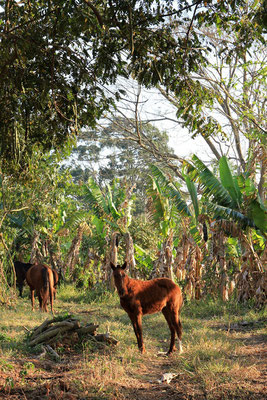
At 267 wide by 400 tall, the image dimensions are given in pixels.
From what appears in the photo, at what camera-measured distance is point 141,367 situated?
668 centimetres

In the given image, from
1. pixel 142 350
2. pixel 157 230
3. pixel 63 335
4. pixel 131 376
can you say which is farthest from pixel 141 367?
pixel 157 230

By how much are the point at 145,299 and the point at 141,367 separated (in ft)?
4.22

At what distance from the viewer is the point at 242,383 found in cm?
546

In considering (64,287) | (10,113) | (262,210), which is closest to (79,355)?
(10,113)

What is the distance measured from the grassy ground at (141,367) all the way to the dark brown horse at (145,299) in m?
0.40

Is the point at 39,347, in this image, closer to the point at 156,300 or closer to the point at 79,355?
the point at 79,355

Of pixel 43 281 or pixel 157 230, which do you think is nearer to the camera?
pixel 43 281

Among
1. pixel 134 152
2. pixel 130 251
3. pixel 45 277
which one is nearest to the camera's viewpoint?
pixel 45 277

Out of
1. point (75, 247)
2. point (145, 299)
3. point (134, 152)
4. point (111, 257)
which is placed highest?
point (134, 152)

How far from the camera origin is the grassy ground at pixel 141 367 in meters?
5.27

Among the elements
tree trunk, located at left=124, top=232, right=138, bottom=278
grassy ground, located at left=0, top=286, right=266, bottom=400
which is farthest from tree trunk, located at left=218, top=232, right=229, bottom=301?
tree trunk, located at left=124, top=232, right=138, bottom=278

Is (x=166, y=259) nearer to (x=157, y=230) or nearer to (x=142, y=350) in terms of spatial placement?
(x=157, y=230)

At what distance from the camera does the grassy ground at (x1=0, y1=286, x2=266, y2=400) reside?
17.3 ft

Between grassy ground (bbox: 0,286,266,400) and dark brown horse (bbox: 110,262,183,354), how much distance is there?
40 centimetres
